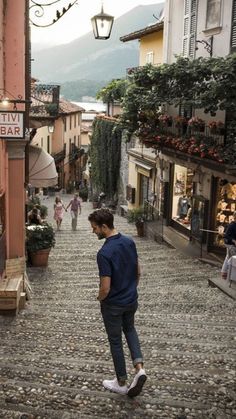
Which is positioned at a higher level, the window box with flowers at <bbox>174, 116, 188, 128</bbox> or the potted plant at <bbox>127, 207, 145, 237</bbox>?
the window box with flowers at <bbox>174, 116, 188, 128</bbox>

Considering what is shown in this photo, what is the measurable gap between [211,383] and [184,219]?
1376cm

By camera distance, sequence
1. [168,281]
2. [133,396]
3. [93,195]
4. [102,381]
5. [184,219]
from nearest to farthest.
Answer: [133,396]
[102,381]
[168,281]
[184,219]
[93,195]

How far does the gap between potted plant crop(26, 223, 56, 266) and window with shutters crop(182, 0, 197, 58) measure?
8087 millimetres

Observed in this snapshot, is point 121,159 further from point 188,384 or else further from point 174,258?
point 188,384

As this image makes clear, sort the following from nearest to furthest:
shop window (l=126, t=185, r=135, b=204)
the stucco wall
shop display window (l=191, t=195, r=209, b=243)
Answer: the stucco wall
shop display window (l=191, t=195, r=209, b=243)
shop window (l=126, t=185, r=135, b=204)

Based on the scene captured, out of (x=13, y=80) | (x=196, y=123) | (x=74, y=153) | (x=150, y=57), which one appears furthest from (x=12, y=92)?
(x=74, y=153)

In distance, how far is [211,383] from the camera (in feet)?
17.4

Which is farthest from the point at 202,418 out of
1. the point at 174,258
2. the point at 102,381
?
the point at 174,258

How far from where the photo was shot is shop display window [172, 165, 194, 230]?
731 inches

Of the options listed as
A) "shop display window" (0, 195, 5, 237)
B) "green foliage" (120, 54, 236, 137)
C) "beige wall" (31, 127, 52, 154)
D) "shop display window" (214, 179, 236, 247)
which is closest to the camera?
"shop display window" (0, 195, 5, 237)

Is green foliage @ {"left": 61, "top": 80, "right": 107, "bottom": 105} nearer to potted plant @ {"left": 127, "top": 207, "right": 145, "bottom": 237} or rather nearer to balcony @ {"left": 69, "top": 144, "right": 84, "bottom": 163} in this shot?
balcony @ {"left": 69, "top": 144, "right": 84, "bottom": 163}

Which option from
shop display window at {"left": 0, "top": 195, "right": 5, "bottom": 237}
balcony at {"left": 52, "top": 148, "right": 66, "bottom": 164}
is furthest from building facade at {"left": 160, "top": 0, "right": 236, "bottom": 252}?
balcony at {"left": 52, "top": 148, "right": 66, "bottom": 164}

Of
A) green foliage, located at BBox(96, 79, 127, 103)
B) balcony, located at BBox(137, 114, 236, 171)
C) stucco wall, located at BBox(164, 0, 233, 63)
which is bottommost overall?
balcony, located at BBox(137, 114, 236, 171)

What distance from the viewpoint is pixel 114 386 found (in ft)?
16.5
